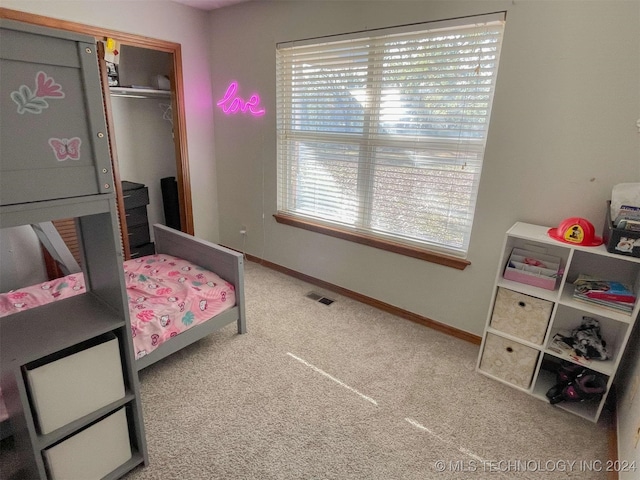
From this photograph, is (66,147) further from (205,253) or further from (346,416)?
(346,416)

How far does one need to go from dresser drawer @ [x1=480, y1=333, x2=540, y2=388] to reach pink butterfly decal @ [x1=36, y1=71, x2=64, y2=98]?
239 cm

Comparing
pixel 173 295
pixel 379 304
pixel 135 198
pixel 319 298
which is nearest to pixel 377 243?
pixel 379 304

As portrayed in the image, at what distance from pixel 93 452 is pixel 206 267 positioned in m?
1.38

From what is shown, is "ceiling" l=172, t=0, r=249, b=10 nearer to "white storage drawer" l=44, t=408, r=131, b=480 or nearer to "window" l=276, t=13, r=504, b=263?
"window" l=276, t=13, r=504, b=263

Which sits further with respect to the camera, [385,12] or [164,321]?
[385,12]

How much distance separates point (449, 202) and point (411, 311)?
93 centimetres

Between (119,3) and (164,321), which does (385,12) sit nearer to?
(119,3)

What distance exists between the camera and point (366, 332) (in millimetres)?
2650

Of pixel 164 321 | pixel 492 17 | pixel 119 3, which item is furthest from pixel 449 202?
pixel 119 3

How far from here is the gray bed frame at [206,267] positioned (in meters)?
2.10

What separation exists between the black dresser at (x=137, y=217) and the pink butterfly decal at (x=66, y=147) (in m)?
2.55

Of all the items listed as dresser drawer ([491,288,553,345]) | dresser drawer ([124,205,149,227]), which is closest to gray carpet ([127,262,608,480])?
dresser drawer ([491,288,553,345])

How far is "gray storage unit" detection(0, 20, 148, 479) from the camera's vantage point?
1.03 meters

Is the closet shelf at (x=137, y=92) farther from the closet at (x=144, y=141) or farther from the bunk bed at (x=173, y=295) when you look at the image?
the bunk bed at (x=173, y=295)
